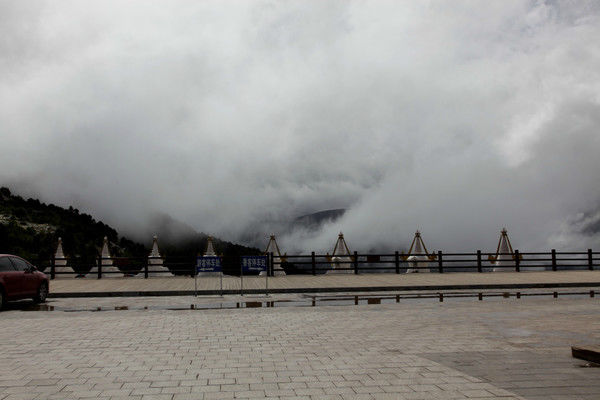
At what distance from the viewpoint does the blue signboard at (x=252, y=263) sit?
21000mm

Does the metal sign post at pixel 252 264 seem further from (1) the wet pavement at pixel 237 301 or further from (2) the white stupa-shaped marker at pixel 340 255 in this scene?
(2) the white stupa-shaped marker at pixel 340 255

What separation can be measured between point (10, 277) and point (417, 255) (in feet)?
73.1

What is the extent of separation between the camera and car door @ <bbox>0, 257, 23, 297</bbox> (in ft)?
48.4

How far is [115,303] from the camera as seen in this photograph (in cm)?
1694

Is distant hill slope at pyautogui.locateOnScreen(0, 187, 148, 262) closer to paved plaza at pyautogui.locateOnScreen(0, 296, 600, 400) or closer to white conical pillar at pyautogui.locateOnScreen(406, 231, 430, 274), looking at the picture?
white conical pillar at pyautogui.locateOnScreen(406, 231, 430, 274)

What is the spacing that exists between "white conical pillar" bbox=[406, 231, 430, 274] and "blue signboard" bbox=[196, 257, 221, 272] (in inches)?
564

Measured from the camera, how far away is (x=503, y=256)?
110ft

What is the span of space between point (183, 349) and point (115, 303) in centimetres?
947

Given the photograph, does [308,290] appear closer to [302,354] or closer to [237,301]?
[237,301]

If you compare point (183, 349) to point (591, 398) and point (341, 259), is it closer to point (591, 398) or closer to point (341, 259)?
point (591, 398)

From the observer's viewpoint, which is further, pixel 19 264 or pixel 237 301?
pixel 237 301

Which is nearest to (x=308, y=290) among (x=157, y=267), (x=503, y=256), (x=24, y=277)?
(x=24, y=277)

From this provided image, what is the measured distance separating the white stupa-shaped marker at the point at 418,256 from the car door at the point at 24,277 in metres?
20.6

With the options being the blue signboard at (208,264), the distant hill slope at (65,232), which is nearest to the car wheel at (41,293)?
the blue signboard at (208,264)
